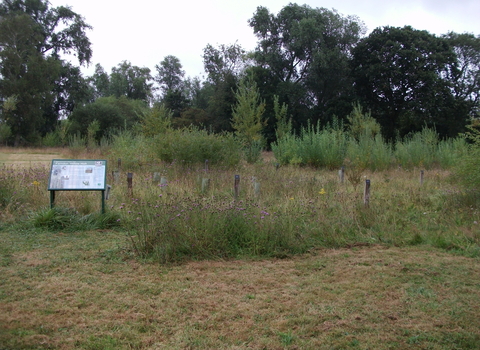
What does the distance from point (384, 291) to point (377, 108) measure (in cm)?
3809

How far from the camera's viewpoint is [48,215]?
7199 millimetres

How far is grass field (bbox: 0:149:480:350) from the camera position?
337 cm

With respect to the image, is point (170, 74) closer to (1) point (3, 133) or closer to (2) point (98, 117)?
(2) point (98, 117)

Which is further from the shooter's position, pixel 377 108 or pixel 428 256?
pixel 377 108

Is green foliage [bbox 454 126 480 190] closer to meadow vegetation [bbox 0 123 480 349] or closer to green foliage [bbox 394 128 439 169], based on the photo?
meadow vegetation [bbox 0 123 480 349]

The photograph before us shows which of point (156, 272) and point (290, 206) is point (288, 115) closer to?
point (290, 206)

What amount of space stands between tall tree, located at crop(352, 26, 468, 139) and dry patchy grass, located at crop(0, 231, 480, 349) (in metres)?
34.7

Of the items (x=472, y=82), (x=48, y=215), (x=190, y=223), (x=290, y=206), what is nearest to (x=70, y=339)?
(x=190, y=223)

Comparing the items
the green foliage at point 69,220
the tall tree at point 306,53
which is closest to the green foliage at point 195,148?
the green foliage at point 69,220

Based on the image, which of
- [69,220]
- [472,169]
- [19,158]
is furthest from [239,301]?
[19,158]

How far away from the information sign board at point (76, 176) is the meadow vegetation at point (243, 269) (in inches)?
18.5

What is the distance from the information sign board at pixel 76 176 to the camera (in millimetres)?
7363

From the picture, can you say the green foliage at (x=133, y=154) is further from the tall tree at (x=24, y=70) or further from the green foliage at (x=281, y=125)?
the tall tree at (x=24, y=70)

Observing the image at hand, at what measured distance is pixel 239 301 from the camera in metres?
4.12
